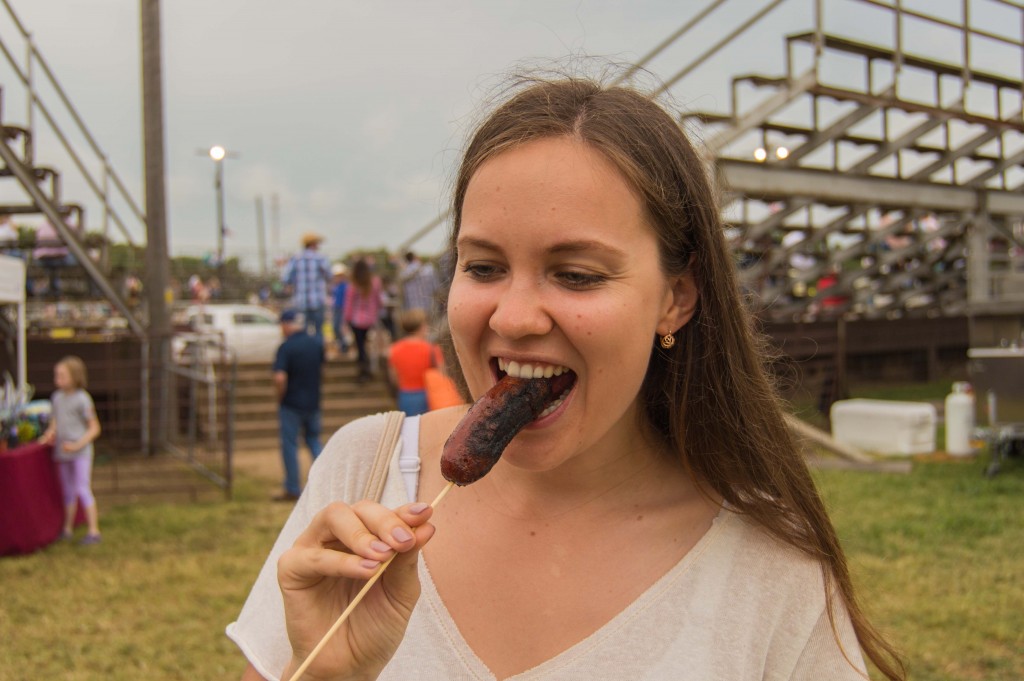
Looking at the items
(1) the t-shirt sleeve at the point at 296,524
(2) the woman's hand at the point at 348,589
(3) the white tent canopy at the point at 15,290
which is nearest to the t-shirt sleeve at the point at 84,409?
(3) the white tent canopy at the point at 15,290

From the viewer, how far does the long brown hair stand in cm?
171

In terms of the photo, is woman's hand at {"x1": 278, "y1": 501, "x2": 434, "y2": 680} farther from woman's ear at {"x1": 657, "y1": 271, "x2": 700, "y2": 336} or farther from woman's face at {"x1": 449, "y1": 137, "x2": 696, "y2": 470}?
woman's ear at {"x1": 657, "y1": 271, "x2": 700, "y2": 336}

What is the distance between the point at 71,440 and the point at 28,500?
64 cm

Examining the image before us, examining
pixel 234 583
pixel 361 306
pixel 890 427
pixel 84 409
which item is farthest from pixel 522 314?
pixel 361 306

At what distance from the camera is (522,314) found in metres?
1.54

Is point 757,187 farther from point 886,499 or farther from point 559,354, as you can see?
point 559,354

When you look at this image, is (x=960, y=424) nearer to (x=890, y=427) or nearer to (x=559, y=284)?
(x=890, y=427)

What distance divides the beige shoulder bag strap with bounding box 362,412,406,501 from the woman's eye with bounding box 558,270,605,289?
0.54 meters

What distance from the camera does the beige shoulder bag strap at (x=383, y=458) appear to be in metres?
1.82

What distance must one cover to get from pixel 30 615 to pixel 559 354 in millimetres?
5788

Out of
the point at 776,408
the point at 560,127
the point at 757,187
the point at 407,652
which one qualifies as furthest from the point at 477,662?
the point at 757,187

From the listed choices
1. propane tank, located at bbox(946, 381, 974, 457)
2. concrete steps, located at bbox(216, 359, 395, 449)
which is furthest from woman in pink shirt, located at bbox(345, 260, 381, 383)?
propane tank, located at bbox(946, 381, 974, 457)

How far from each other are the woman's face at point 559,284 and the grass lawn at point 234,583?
2.59 metres

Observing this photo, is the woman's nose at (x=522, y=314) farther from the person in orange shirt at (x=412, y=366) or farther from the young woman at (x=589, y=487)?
the person in orange shirt at (x=412, y=366)
